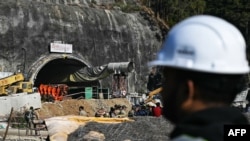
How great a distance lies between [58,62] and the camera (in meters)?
40.7

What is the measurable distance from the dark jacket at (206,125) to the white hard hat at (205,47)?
0.13 metres

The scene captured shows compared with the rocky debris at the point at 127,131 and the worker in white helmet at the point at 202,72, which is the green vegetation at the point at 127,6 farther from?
the worker in white helmet at the point at 202,72

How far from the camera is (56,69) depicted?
41.7 m

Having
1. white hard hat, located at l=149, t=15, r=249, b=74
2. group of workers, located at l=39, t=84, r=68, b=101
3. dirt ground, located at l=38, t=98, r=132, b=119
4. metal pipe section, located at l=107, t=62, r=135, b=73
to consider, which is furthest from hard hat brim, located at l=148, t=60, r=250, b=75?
metal pipe section, located at l=107, t=62, r=135, b=73

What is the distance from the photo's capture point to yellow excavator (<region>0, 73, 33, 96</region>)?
31.1 metres

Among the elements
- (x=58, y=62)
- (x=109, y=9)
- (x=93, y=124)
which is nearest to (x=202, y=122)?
(x=93, y=124)

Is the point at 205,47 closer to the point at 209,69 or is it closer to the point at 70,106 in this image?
the point at 209,69

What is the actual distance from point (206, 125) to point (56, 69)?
1585 inches

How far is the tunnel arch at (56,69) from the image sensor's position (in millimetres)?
36666

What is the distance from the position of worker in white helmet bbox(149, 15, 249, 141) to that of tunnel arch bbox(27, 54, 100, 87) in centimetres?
3448

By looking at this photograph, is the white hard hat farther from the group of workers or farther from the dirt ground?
the group of workers

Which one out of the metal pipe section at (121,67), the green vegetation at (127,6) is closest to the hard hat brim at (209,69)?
the metal pipe section at (121,67)

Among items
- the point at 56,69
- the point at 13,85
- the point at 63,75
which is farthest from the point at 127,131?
the point at 56,69

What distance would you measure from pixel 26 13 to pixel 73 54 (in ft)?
13.3
